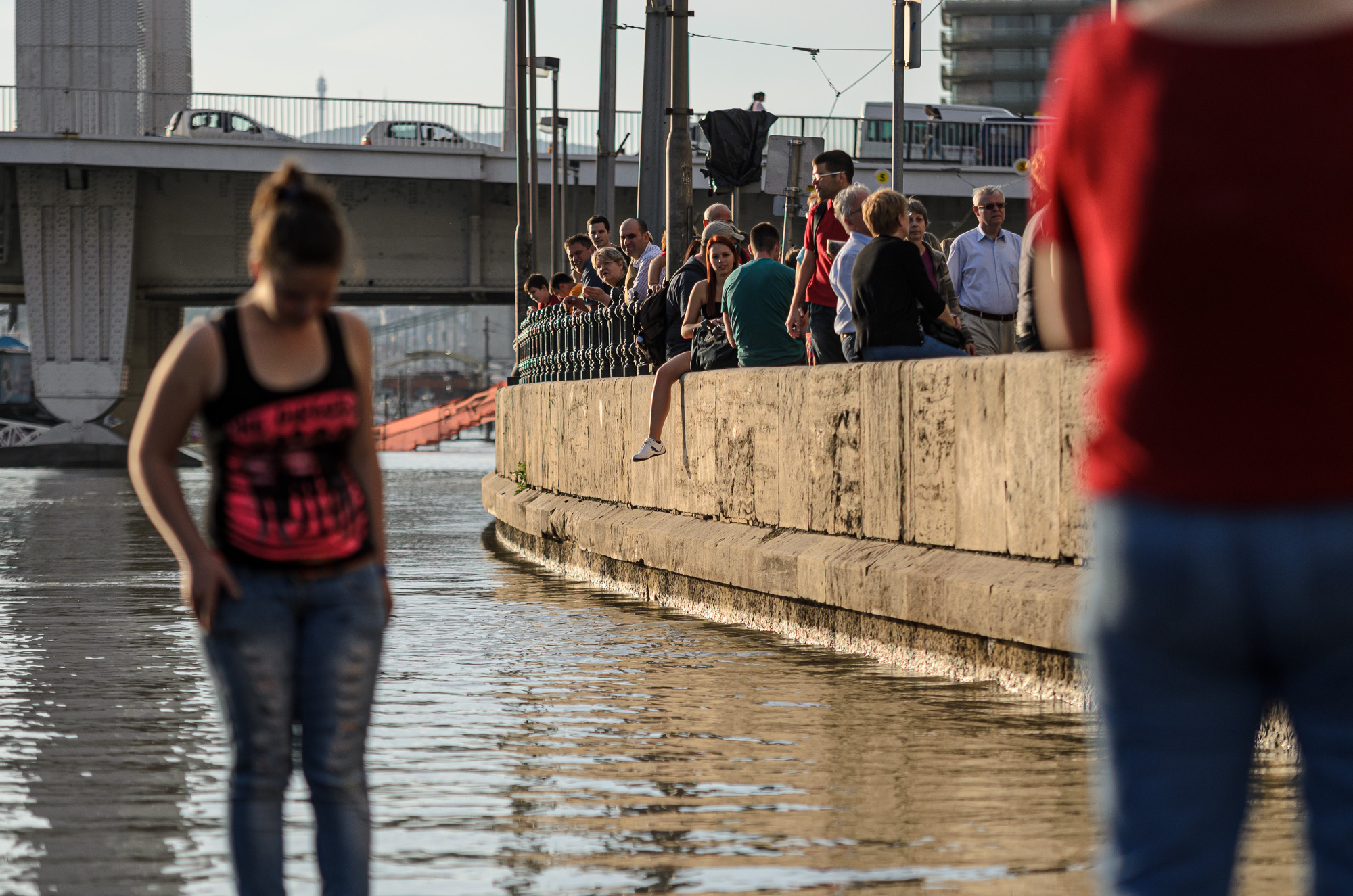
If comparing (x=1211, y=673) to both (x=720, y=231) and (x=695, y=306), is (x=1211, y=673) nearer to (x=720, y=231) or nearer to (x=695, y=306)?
(x=695, y=306)

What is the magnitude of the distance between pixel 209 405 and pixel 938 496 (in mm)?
5619

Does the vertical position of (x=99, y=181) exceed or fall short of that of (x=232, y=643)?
it exceeds it

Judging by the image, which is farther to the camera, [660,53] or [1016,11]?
[1016,11]

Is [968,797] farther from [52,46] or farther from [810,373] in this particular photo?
[52,46]

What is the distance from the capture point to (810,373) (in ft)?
35.2

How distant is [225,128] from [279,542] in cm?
4203

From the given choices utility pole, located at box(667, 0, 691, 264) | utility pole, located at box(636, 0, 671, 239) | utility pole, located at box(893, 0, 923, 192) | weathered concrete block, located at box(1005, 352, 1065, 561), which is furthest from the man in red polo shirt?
utility pole, located at box(893, 0, 923, 192)

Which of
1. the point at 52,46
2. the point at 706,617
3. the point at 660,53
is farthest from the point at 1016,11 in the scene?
the point at 706,617

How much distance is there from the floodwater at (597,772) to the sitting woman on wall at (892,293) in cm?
157

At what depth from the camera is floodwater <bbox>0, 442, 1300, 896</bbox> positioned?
16.3 feet

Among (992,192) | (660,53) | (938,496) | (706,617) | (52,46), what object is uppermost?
(52,46)

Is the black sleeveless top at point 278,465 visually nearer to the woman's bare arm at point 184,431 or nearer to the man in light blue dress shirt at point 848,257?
the woman's bare arm at point 184,431

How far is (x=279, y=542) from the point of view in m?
3.87

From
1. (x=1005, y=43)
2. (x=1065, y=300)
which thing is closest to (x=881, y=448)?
(x=1065, y=300)
